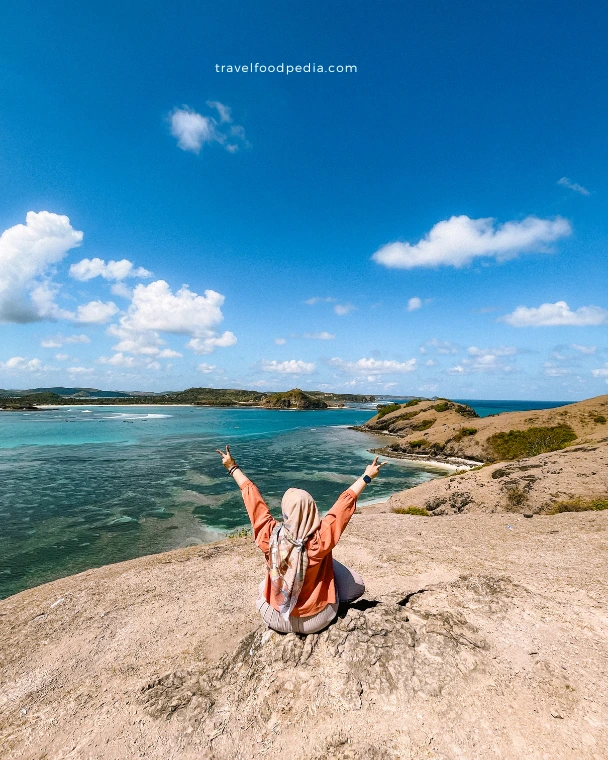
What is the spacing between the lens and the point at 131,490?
32750mm

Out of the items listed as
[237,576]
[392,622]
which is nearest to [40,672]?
[237,576]

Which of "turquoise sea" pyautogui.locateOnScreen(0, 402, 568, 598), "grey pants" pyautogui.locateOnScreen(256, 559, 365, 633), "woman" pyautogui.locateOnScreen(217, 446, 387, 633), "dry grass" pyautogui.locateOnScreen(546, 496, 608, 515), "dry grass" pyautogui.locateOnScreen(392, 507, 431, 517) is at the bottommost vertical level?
"turquoise sea" pyautogui.locateOnScreen(0, 402, 568, 598)

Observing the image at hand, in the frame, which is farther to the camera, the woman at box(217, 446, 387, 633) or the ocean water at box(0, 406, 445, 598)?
the ocean water at box(0, 406, 445, 598)

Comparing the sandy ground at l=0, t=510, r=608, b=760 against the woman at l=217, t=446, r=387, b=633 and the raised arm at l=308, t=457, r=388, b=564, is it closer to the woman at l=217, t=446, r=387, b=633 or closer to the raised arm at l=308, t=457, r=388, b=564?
the woman at l=217, t=446, r=387, b=633

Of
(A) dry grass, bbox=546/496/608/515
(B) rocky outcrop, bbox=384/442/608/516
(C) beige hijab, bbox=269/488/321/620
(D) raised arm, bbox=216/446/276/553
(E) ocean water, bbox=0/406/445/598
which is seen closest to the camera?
(C) beige hijab, bbox=269/488/321/620

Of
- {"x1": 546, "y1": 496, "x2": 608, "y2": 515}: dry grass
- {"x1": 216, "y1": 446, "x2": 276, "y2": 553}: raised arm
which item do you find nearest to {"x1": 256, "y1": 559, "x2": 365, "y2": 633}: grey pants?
{"x1": 216, "y1": 446, "x2": 276, "y2": 553}: raised arm

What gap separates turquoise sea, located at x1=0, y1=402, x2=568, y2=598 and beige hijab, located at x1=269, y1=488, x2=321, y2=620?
1688 cm

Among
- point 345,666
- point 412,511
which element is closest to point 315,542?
point 345,666

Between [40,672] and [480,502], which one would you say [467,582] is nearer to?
[40,672]

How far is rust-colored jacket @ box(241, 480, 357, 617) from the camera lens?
489 cm

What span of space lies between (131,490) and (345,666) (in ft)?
105

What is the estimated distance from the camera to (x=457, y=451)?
4878 centimetres

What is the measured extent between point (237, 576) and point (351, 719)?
26.4ft

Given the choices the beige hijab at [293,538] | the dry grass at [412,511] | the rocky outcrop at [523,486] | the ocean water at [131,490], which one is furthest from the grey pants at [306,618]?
the rocky outcrop at [523,486]
